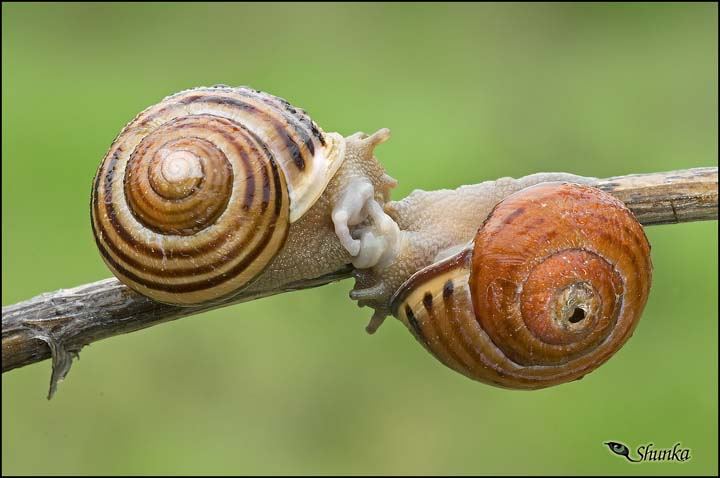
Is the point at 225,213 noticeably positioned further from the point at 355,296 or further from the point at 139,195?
the point at 355,296

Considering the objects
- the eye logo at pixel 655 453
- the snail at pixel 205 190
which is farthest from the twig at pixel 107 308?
the eye logo at pixel 655 453

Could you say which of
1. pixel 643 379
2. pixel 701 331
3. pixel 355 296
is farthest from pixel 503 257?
pixel 701 331

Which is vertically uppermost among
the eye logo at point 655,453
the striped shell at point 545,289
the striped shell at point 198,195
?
the striped shell at point 198,195

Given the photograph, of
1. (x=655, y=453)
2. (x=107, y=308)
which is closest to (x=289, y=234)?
(x=107, y=308)

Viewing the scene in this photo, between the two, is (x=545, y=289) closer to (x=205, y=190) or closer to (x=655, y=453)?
(x=205, y=190)

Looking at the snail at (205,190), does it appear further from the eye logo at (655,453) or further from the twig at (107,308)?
the eye logo at (655,453)

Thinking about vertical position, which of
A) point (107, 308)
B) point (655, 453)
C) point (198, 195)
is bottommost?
point (655, 453)

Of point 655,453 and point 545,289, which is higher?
point 545,289
